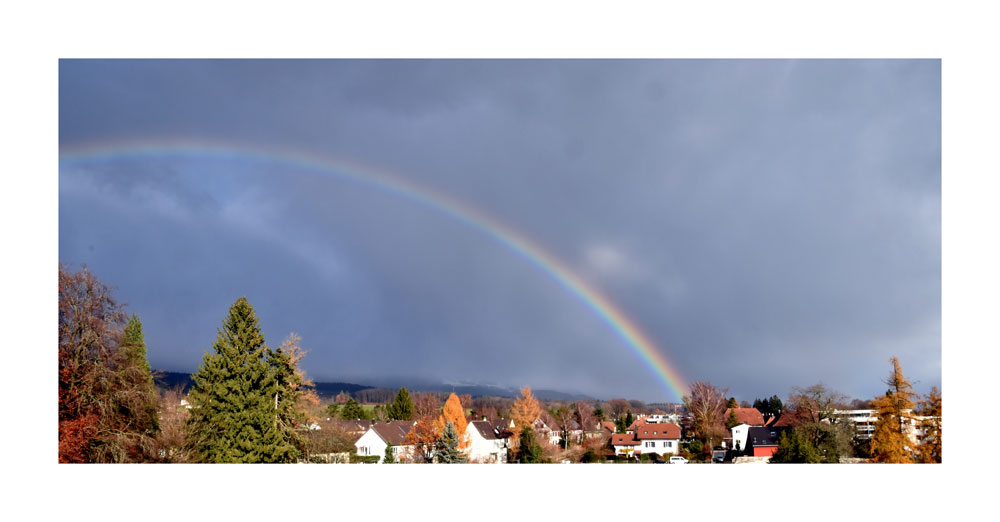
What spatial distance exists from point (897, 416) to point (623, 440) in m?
26.3

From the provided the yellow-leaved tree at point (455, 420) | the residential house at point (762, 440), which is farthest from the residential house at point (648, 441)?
the yellow-leaved tree at point (455, 420)

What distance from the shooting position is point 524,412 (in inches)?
1374

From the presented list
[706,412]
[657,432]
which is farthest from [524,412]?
[657,432]

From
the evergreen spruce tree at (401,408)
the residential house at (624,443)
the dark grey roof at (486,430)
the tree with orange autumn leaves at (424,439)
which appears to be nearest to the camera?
the tree with orange autumn leaves at (424,439)

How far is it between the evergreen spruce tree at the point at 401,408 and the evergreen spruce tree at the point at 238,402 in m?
31.8

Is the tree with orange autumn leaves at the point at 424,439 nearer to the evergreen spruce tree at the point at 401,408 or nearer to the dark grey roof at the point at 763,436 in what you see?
the dark grey roof at the point at 763,436

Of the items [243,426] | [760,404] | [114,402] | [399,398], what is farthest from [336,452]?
[760,404]

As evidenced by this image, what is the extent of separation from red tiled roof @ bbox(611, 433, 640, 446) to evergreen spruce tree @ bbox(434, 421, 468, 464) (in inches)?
706

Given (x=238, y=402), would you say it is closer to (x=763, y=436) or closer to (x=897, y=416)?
(x=897, y=416)

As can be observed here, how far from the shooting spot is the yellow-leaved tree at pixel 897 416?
18.8 m

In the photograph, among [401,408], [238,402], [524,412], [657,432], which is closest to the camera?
[238,402]

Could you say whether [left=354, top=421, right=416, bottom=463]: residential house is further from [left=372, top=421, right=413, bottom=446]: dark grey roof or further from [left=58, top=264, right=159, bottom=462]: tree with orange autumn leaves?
[left=58, top=264, right=159, bottom=462]: tree with orange autumn leaves

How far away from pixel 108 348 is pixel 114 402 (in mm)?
1532

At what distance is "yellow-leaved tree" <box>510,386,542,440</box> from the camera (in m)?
34.6
